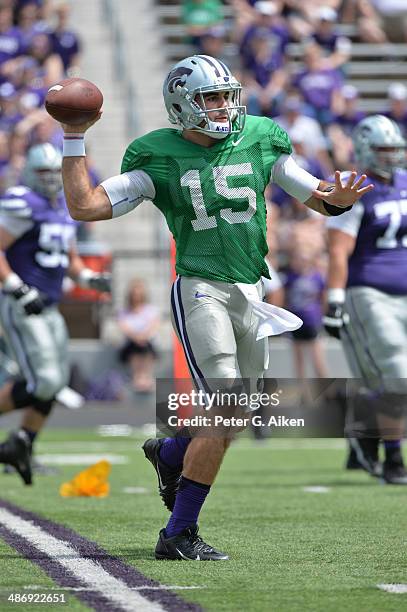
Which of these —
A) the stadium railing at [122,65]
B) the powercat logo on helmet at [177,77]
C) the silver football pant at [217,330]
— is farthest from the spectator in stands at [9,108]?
the silver football pant at [217,330]

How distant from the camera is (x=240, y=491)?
7152 mm

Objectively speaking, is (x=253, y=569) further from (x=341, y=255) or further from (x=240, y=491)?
(x=341, y=255)

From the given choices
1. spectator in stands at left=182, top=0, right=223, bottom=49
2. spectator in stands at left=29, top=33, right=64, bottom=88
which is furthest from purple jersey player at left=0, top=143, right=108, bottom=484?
spectator in stands at left=182, top=0, right=223, bottom=49

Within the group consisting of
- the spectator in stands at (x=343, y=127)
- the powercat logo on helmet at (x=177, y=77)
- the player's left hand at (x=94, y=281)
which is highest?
the powercat logo on helmet at (x=177, y=77)

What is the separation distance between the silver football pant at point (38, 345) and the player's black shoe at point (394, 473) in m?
1.99

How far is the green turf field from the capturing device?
3922 mm

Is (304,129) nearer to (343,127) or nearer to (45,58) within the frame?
(343,127)

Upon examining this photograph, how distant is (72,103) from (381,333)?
3.21m

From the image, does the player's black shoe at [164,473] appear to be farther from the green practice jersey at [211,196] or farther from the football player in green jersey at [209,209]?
the green practice jersey at [211,196]

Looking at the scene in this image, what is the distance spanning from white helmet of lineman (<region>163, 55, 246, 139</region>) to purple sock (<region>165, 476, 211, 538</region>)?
4.12ft

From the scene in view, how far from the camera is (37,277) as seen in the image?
8086 mm

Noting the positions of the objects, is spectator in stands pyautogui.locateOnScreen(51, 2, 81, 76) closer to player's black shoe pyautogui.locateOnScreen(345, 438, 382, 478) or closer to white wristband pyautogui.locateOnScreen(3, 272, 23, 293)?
white wristband pyautogui.locateOnScreen(3, 272, 23, 293)

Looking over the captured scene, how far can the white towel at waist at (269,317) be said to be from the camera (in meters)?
4.76

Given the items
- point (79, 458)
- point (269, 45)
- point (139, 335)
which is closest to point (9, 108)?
point (139, 335)
